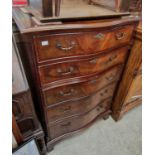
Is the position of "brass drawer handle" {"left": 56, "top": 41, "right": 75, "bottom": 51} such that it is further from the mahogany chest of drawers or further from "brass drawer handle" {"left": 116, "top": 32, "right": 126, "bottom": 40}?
"brass drawer handle" {"left": 116, "top": 32, "right": 126, "bottom": 40}

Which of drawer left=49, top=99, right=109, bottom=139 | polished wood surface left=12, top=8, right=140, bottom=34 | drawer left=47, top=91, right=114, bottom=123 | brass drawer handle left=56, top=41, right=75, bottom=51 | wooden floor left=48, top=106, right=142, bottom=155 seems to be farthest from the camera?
wooden floor left=48, top=106, right=142, bottom=155

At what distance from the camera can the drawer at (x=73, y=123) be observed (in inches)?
46.9

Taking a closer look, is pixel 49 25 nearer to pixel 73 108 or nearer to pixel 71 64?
pixel 71 64

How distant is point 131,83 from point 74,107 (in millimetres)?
580

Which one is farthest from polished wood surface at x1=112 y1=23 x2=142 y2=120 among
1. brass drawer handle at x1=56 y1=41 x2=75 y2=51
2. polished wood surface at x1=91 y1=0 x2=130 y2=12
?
brass drawer handle at x1=56 y1=41 x2=75 y2=51

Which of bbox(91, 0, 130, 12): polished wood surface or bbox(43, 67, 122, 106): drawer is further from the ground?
bbox(91, 0, 130, 12): polished wood surface

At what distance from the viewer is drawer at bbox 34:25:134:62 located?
72 centimetres

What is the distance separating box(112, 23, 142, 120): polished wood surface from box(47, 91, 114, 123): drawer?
9.4 inches

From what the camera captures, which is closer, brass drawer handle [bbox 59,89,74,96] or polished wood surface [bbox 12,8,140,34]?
polished wood surface [bbox 12,8,140,34]

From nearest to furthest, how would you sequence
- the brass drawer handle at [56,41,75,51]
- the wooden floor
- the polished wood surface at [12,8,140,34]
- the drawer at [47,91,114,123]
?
the polished wood surface at [12,8,140,34]
the brass drawer handle at [56,41,75,51]
the drawer at [47,91,114,123]
the wooden floor

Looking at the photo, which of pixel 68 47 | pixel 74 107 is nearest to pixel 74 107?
pixel 74 107

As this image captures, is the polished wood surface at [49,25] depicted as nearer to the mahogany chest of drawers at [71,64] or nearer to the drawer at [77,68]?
the mahogany chest of drawers at [71,64]
